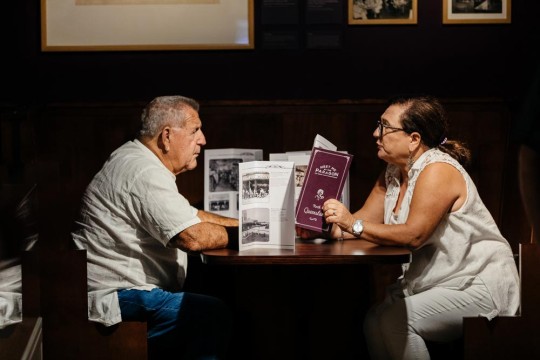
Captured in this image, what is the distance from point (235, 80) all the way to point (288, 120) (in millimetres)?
355

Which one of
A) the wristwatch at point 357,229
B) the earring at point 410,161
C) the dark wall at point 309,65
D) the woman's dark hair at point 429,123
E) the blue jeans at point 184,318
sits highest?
the dark wall at point 309,65

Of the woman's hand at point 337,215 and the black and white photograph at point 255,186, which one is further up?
the black and white photograph at point 255,186

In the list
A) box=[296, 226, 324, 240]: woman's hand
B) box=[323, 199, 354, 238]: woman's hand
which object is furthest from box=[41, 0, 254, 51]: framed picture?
box=[323, 199, 354, 238]: woman's hand

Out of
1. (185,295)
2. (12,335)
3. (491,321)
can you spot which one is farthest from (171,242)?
(491,321)

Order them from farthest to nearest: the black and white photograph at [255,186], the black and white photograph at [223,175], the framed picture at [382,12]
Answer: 1. the framed picture at [382,12]
2. the black and white photograph at [223,175]
3. the black and white photograph at [255,186]

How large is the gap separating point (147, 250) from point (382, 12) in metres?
1.88

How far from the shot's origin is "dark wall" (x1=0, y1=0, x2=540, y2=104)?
15.2 feet

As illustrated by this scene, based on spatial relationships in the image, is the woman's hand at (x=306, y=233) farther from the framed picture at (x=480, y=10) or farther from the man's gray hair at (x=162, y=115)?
the framed picture at (x=480, y=10)

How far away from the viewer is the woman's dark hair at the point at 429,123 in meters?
3.78

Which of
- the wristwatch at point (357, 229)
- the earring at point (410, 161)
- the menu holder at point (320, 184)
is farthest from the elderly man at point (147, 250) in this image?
the earring at point (410, 161)

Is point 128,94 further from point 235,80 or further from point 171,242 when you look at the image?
point 171,242

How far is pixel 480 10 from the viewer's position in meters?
4.62

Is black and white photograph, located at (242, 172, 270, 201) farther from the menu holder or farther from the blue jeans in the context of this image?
the blue jeans

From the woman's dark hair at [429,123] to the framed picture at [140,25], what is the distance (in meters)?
1.19
